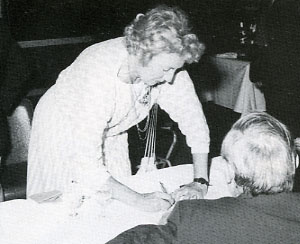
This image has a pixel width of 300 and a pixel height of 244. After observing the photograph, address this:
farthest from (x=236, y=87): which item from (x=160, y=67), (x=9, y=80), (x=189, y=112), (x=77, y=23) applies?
(x=160, y=67)

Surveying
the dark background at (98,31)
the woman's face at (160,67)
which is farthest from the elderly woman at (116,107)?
the dark background at (98,31)

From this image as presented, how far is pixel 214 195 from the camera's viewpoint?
200 centimetres

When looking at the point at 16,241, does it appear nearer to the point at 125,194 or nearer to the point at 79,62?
the point at 125,194

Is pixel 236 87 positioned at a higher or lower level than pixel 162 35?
lower

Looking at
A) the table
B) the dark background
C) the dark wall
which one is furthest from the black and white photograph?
the dark wall

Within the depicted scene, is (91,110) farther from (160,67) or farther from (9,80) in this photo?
(9,80)

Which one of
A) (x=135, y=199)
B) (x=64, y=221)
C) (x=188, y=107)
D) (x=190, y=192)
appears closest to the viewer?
(x=64, y=221)

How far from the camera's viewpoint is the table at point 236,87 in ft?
15.2

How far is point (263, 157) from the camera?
4.31 feet

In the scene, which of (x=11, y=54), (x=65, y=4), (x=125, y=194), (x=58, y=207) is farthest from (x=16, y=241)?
(x=65, y=4)

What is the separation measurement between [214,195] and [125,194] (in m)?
0.46

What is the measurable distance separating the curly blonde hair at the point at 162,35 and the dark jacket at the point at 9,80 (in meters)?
1.40

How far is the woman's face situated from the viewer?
181 cm

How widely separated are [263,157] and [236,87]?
142 inches
